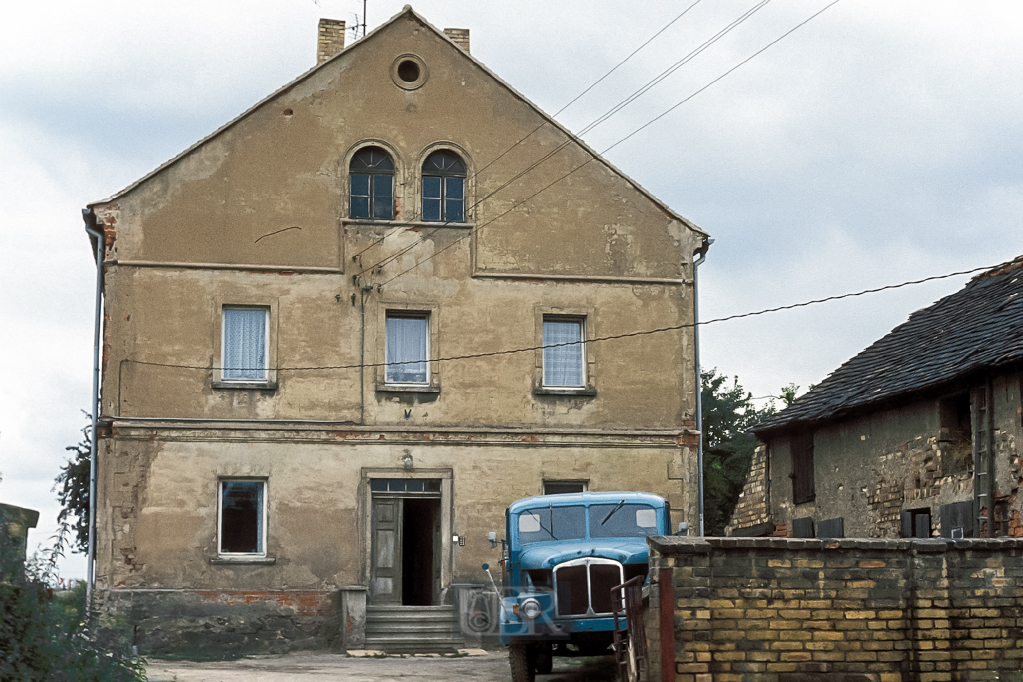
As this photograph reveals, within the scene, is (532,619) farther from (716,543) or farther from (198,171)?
(198,171)

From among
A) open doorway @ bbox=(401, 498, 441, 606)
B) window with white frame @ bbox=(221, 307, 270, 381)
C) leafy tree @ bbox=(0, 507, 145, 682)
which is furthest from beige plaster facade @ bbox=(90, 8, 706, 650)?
leafy tree @ bbox=(0, 507, 145, 682)

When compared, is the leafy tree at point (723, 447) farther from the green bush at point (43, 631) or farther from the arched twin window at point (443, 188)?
the green bush at point (43, 631)

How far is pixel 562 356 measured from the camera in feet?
80.5

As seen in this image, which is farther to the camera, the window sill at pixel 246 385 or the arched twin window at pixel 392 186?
the arched twin window at pixel 392 186

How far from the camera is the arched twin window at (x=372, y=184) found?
Result: 79.4 ft

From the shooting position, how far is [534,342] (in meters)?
24.3

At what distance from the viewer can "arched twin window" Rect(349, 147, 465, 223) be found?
24.2m

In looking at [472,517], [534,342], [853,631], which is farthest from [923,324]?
[853,631]

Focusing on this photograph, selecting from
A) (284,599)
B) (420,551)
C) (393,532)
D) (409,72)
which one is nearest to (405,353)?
(393,532)

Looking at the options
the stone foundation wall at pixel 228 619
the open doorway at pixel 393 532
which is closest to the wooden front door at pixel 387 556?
the open doorway at pixel 393 532

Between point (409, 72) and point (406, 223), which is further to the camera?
point (409, 72)

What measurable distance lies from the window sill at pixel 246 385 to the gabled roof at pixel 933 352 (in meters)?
9.54

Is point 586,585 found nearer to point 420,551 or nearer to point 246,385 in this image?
point 246,385

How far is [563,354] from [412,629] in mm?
5764
